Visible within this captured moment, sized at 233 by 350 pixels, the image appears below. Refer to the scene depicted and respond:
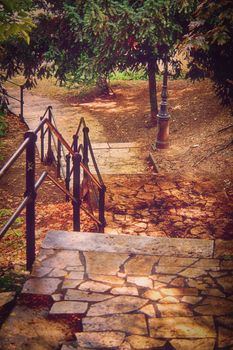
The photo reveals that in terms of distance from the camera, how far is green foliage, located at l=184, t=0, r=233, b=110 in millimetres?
5836

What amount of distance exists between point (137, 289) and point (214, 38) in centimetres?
389

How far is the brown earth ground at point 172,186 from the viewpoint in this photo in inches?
263

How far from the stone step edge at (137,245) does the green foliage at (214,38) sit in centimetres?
297

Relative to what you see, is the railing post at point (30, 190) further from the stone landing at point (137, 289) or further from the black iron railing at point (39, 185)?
the stone landing at point (137, 289)

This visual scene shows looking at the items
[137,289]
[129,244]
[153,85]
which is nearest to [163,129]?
[153,85]

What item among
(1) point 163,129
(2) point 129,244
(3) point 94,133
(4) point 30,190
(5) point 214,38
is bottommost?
(3) point 94,133

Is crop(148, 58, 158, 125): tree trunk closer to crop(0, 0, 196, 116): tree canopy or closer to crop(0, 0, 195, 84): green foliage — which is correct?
crop(0, 0, 196, 116): tree canopy

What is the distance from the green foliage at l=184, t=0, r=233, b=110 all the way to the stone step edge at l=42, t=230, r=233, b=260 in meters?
2.97

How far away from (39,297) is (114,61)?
29.0 feet

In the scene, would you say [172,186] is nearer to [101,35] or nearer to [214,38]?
[214,38]

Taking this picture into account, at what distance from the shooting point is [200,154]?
959 centimetres

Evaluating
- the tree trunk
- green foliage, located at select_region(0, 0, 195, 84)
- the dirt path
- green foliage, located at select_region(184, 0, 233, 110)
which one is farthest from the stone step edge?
the tree trunk

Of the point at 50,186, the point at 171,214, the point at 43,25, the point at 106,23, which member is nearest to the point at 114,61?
the point at 106,23

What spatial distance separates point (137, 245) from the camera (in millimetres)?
4082
